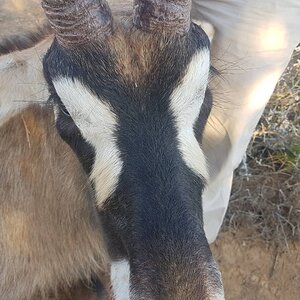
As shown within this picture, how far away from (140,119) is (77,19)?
1.66 ft

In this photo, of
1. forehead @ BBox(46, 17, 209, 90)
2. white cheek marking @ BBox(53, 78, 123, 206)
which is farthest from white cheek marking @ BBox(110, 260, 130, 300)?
forehead @ BBox(46, 17, 209, 90)

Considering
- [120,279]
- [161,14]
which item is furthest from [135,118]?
[120,279]

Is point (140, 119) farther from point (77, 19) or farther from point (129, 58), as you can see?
point (77, 19)

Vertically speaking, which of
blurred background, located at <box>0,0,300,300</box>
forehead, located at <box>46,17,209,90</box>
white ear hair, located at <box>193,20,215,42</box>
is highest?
forehead, located at <box>46,17,209,90</box>

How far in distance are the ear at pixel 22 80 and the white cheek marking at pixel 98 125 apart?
0.39m

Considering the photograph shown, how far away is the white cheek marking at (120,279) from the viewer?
3.65 m

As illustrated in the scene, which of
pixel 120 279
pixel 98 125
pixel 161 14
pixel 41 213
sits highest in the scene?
pixel 161 14

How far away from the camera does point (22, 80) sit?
402 cm

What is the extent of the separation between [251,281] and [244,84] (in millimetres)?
1929

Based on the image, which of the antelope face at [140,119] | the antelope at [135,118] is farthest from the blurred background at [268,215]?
the antelope face at [140,119]

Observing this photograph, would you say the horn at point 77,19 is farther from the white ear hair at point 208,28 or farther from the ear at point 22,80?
the white ear hair at point 208,28

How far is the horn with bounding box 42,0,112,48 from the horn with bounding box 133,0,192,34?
0.15 meters

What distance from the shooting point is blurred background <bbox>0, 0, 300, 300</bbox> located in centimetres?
596

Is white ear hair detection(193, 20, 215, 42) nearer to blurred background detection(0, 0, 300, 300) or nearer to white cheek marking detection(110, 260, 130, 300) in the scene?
white cheek marking detection(110, 260, 130, 300)
